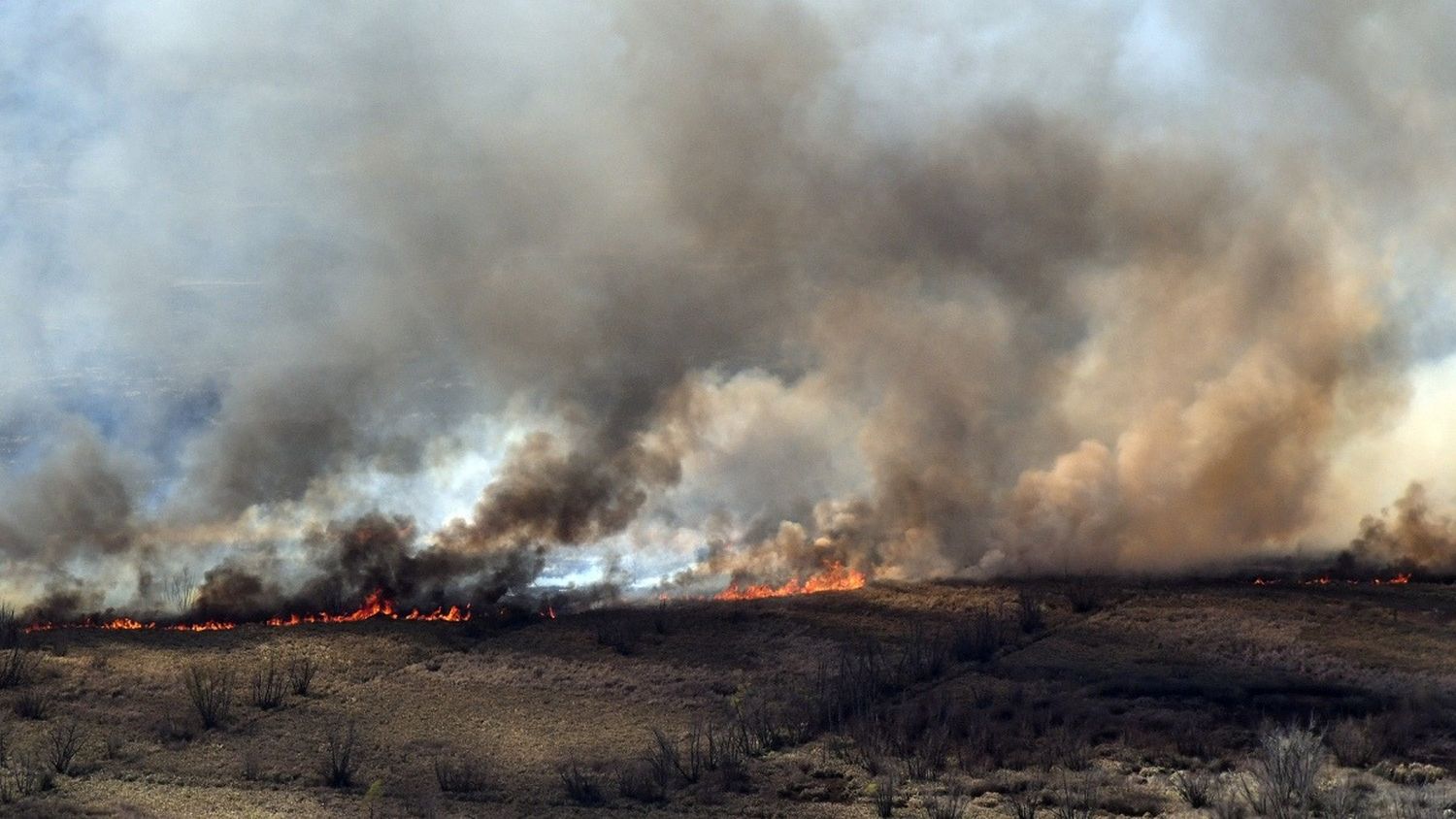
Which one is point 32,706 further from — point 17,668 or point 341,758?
point 341,758

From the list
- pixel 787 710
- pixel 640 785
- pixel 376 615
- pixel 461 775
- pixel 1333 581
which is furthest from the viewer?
pixel 1333 581

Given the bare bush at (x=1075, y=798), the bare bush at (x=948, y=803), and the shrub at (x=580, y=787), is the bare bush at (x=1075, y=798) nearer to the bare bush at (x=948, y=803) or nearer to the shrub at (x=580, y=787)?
the bare bush at (x=948, y=803)

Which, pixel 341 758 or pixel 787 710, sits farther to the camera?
pixel 787 710

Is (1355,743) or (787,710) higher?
(787,710)

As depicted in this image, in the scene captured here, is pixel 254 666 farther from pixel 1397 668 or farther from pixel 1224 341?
pixel 1224 341

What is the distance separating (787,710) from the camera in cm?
1753

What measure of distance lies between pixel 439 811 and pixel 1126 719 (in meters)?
7.75

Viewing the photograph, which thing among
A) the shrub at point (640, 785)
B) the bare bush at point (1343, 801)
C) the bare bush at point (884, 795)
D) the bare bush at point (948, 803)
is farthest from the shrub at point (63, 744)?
the bare bush at point (1343, 801)

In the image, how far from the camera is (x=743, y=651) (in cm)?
2025

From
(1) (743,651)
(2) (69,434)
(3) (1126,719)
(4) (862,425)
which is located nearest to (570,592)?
(1) (743,651)

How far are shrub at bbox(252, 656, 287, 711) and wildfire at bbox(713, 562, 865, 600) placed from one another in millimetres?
7300

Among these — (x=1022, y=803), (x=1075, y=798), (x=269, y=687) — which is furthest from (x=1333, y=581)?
(x=269, y=687)

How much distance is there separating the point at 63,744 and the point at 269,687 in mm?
2670

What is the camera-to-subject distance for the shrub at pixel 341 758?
15.2 m
